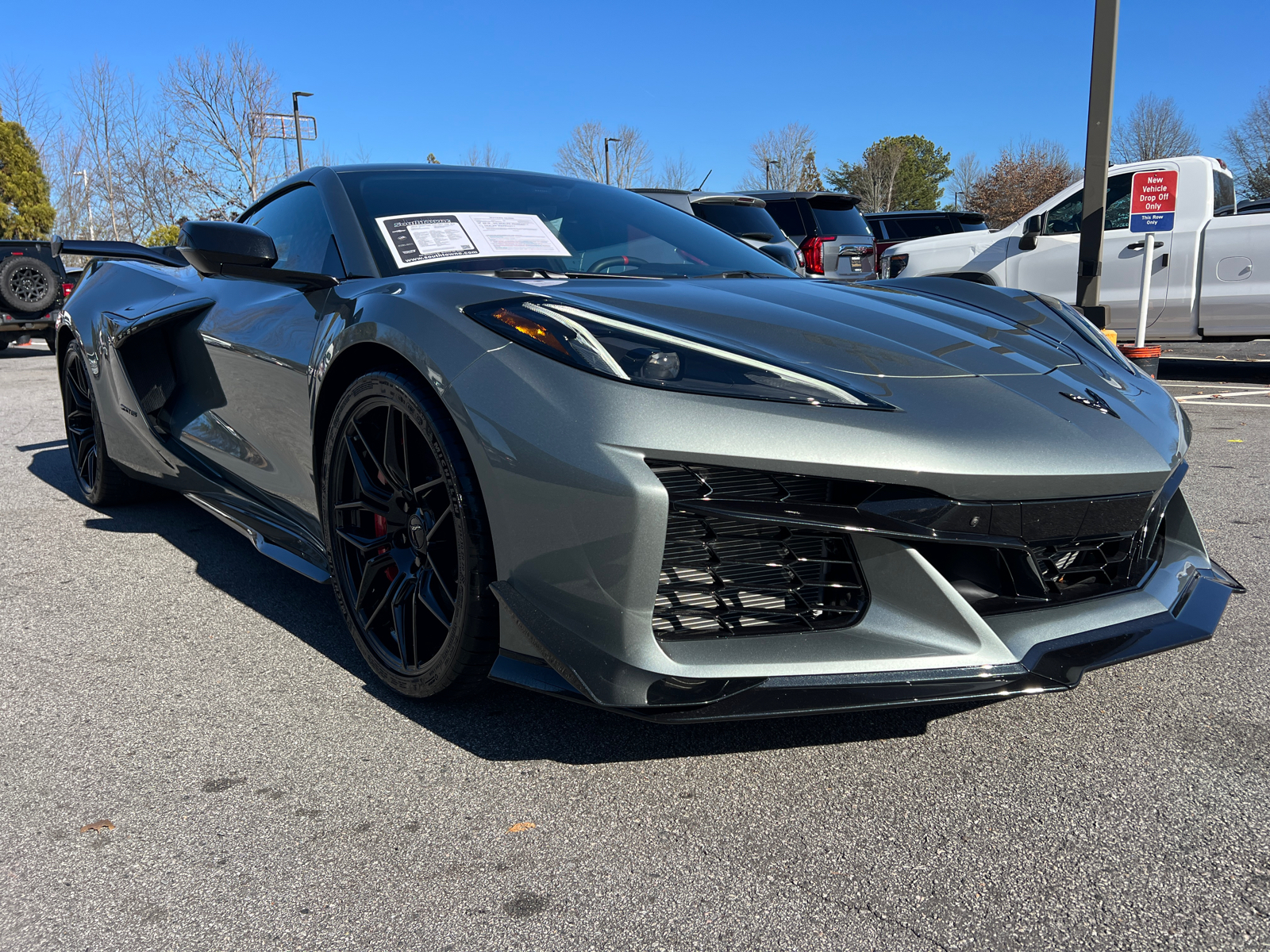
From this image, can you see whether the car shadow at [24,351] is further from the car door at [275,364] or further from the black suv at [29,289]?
the car door at [275,364]

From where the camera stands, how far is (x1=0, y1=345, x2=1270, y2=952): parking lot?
155 centimetres

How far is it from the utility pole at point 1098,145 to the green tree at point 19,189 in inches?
1390

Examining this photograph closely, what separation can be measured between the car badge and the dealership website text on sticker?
1340mm

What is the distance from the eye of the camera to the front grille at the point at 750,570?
178 centimetres

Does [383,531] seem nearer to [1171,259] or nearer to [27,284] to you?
[1171,259]

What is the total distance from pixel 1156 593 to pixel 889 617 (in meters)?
0.64

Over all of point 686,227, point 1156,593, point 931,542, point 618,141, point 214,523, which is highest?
point 618,141

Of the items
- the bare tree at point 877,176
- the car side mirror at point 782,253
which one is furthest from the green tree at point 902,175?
the car side mirror at point 782,253

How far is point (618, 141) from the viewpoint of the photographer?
137 feet

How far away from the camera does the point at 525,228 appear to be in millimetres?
2828

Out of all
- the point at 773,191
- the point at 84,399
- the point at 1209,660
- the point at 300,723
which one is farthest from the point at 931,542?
the point at 773,191

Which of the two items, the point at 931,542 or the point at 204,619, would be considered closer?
the point at 931,542

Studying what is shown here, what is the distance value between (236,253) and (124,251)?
177cm

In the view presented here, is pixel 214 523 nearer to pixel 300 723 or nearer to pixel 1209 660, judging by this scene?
pixel 300 723
